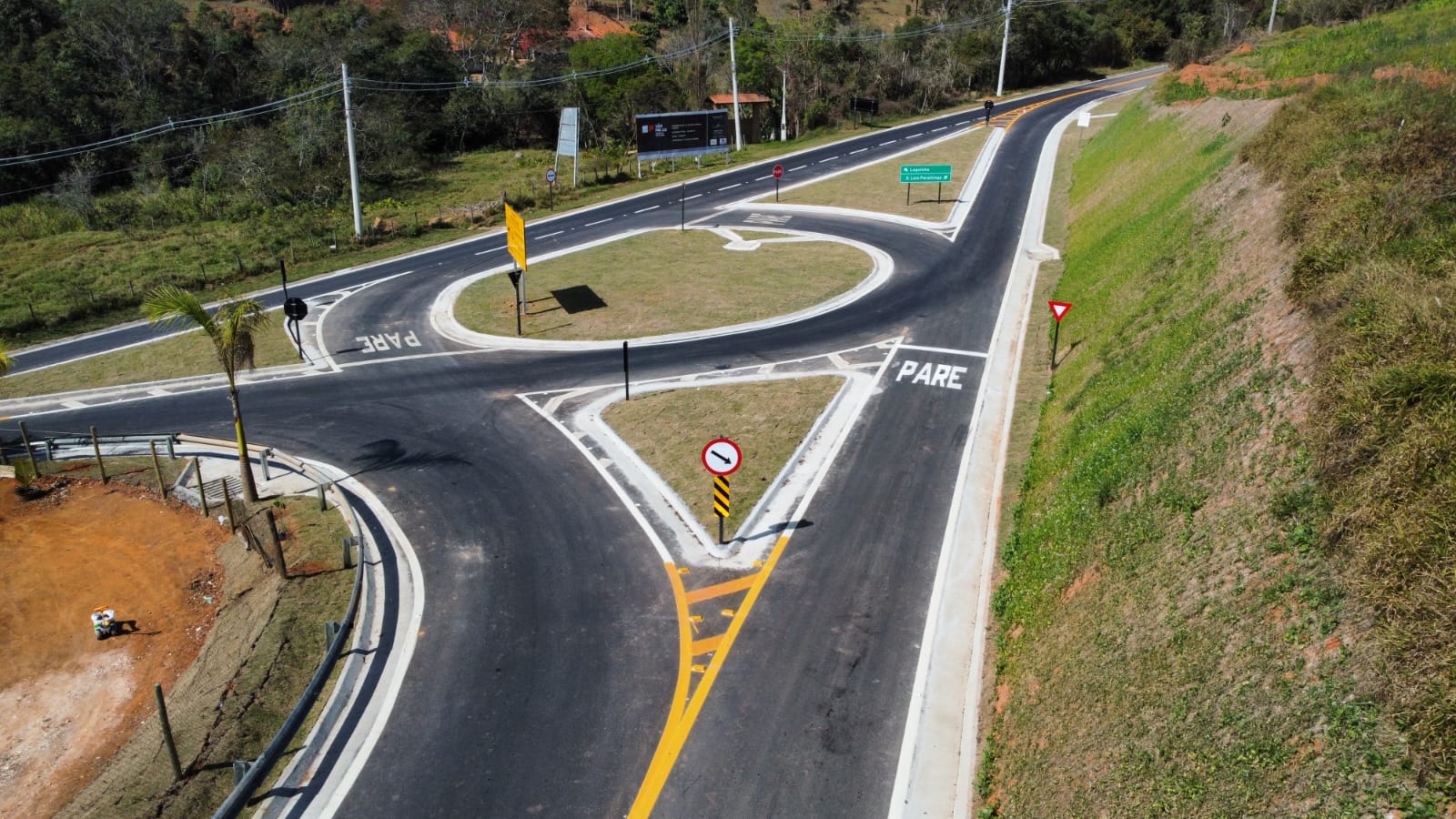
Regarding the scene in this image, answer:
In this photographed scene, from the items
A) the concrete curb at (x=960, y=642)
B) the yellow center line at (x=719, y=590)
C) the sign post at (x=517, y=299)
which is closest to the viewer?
the concrete curb at (x=960, y=642)

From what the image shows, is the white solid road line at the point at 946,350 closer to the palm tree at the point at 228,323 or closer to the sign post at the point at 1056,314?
the sign post at the point at 1056,314

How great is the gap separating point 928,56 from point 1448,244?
75.6m

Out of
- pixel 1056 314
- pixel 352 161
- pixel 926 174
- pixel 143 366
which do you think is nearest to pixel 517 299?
pixel 143 366

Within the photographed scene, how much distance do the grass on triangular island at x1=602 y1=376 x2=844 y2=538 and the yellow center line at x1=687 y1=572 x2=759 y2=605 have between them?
Answer: 1.75m

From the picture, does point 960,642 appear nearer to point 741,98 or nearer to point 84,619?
point 84,619

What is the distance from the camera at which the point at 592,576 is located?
17969 mm

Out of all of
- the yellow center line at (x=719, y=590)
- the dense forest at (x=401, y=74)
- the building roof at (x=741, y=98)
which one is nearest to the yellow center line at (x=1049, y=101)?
the dense forest at (x=401, y=74)

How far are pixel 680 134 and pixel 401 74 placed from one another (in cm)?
3251

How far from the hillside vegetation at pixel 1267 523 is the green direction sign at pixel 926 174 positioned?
81.9ft

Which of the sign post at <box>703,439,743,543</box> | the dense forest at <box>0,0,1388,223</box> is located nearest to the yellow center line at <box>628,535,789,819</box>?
the sign post at <box>703,439,743,543</box>

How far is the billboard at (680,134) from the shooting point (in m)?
60.1

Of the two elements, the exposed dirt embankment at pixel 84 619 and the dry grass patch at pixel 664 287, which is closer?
the exposed dirt embankment at pixel 84 619

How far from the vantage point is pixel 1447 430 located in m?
11.0

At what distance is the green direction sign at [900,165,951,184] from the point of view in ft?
160
